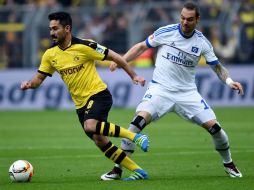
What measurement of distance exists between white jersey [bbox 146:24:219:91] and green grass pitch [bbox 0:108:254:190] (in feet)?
4.46

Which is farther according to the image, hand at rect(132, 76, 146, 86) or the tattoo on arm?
the tattoo on arm

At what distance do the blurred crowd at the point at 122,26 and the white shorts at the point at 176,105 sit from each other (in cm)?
1557

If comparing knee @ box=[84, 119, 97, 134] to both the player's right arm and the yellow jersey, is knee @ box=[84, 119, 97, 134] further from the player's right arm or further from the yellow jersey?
the player's right arm

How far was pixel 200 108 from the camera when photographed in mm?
11219

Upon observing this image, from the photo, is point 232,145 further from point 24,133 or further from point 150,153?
point 24,133

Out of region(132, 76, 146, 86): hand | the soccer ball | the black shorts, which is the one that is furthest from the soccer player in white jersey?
the soccer ball

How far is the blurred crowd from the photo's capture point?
2692 centimetres

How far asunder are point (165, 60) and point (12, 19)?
16.4 m

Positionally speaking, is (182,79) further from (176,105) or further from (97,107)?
(97,107)

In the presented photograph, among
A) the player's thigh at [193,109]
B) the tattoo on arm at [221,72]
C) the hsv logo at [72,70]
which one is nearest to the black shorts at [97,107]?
the hsv logo at [72,70]

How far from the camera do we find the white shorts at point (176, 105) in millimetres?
11148

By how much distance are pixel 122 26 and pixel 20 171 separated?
56.1 feet

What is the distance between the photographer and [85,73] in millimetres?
10797

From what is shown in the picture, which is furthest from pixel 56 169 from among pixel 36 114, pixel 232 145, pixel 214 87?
pixel 214 87
